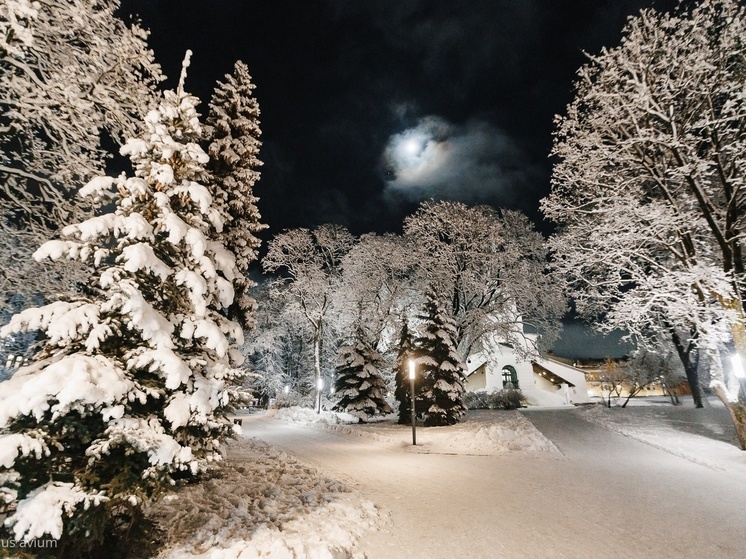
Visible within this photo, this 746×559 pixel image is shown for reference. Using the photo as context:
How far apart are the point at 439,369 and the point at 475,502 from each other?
1263 cm

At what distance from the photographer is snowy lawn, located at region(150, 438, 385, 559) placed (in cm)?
434

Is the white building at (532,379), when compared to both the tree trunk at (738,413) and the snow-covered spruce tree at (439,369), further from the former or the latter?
the tree trunk at (738,413)

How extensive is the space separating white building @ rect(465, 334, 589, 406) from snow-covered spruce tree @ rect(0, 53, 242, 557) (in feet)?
109

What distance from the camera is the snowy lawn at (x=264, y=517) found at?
4.34 meters

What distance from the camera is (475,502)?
6938 mm

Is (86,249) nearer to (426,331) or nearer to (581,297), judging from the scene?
(581,297)

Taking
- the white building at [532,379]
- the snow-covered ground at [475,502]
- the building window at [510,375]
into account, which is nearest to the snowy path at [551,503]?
the snow-covered ground at [475,502]

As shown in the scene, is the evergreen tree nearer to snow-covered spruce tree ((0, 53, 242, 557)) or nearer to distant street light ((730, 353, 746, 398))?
distant street light ((730, 353, 746, 398))

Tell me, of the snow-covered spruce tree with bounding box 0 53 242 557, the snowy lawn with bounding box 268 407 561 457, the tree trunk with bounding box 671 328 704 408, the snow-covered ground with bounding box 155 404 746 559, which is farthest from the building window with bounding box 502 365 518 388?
the snow-covered spruce tree with bounding box 0 53 242 557

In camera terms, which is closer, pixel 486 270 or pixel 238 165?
pixel 238 165

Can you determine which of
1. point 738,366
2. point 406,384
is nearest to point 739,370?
point 738,366

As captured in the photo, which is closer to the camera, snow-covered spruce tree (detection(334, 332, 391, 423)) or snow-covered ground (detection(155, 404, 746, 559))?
snow-covered ground (detection(155, 404, 746, 559))

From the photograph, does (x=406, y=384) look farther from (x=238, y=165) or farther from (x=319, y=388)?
(x=238, y=165)

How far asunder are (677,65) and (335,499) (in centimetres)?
1445
